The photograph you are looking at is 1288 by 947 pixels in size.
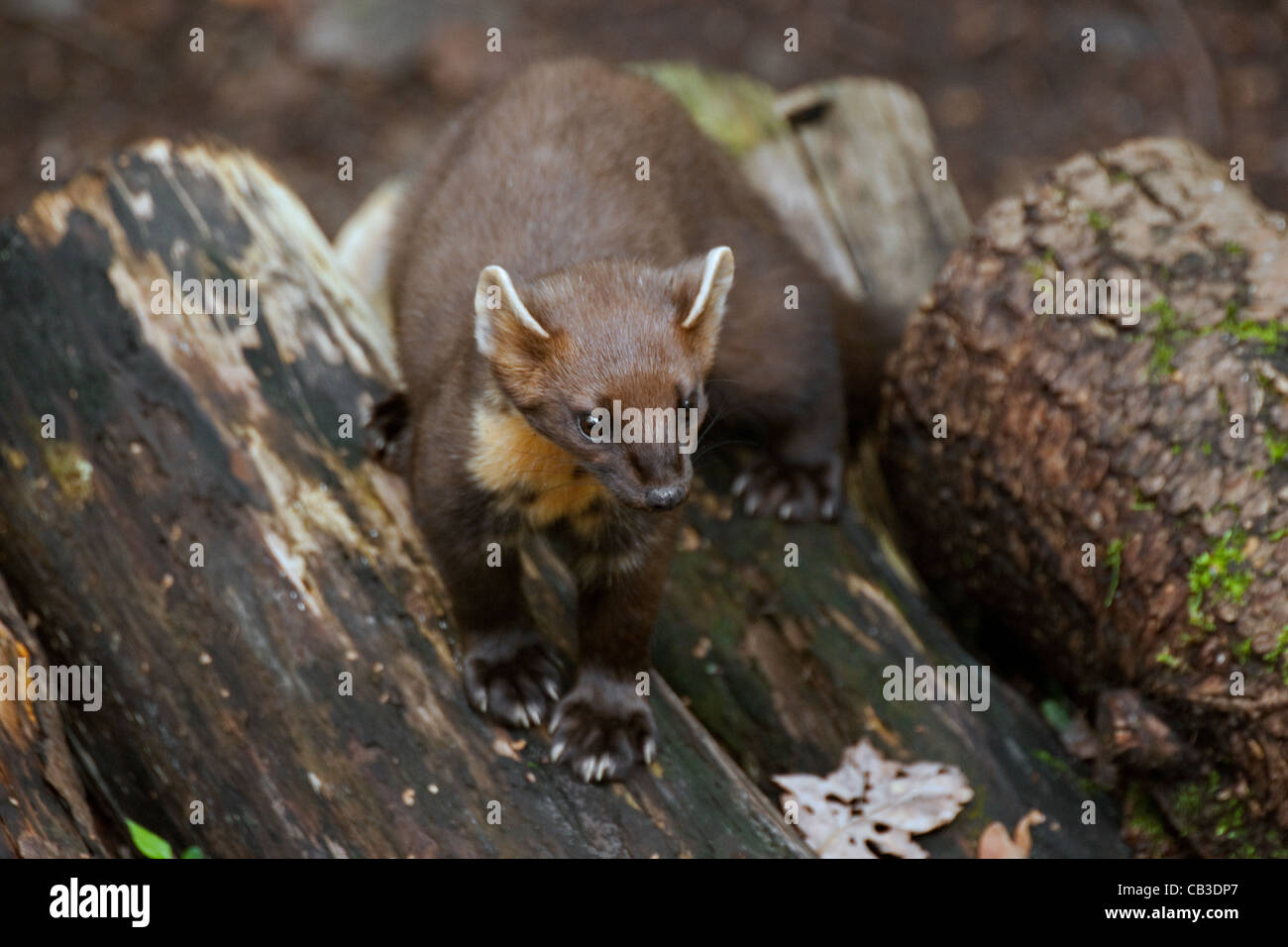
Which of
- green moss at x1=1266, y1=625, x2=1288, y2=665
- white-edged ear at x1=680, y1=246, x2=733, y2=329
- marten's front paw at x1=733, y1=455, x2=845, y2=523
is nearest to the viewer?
white-edged ear at x1=680, y1=246, x2=733, y2=329

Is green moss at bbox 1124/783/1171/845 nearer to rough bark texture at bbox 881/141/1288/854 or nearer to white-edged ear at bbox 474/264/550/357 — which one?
rough bark texture at bbox 881/141/1288/854

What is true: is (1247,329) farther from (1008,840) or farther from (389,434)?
(389,434)

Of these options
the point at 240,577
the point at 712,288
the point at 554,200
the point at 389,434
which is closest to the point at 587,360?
the point at 712,288

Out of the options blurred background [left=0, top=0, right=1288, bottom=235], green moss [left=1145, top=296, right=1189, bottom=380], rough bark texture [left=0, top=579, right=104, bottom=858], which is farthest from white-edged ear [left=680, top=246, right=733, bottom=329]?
blurred background [left=0, top=0, right=1288, bottom=235]

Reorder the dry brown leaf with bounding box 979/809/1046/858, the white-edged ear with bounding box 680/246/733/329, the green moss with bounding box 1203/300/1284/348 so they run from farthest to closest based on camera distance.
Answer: the dry brown leaf with bounding box 979/809/1046/858
the green moss with bounding box 1203/300/1284/348
the white-edged ear with bounding box 680/246/733/329

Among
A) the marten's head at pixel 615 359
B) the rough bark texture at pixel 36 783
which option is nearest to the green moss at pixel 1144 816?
the marten's head at pixel 615 359

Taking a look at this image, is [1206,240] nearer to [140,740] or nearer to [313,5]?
[140,740]

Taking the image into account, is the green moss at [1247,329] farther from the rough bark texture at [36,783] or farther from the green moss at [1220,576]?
the rough bark texture at [36,783]
